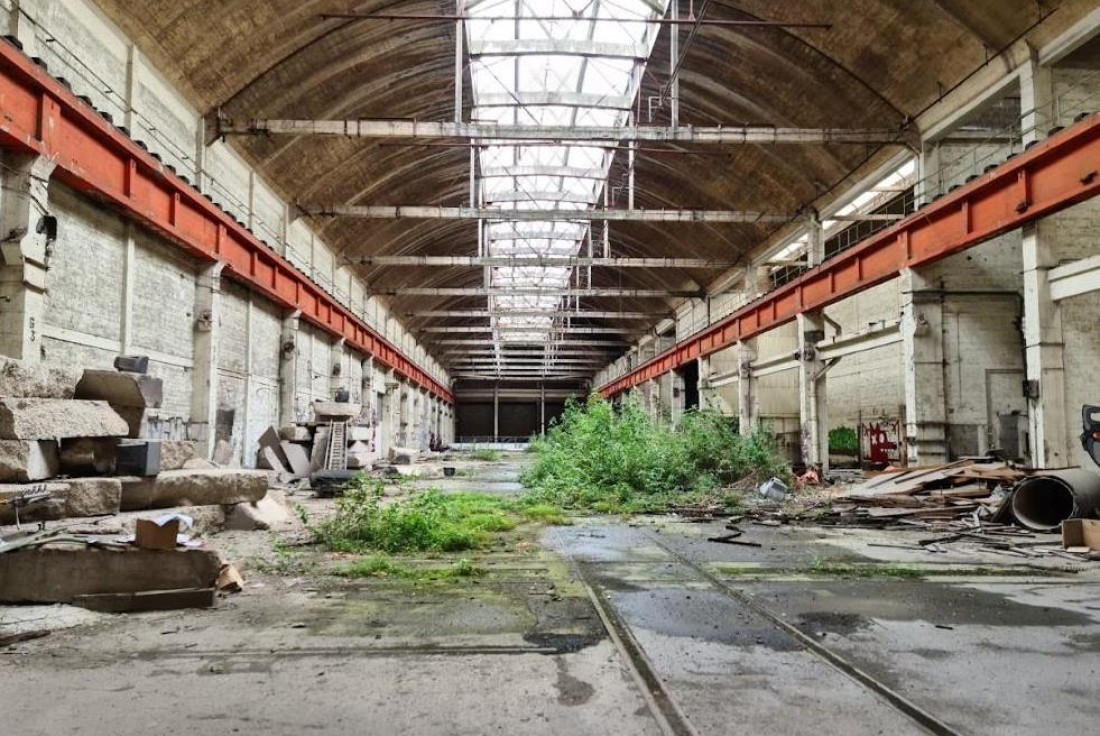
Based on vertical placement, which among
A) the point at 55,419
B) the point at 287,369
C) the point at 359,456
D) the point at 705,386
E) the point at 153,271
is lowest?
the point at 359,456

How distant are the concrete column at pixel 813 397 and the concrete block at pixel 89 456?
14.7m

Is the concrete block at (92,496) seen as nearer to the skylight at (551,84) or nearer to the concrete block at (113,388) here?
the concrete block at (113,388)

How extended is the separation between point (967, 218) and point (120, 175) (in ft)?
42.4

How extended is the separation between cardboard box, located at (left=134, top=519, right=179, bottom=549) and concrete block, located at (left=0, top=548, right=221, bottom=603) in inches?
2.8

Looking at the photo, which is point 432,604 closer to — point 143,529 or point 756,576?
point 143,529

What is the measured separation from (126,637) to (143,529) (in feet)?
2.54

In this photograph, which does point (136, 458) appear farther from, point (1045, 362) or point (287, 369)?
point (1045, 362)

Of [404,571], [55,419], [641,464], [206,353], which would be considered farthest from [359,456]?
[404,571]

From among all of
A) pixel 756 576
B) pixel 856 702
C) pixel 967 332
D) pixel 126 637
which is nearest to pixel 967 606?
pixel 756 576

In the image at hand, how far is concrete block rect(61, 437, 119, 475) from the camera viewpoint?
5850 mm

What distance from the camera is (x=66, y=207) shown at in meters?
8.29

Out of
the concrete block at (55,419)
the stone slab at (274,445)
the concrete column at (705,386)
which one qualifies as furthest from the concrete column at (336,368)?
the concrete block at (55,419)

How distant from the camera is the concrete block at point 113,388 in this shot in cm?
631

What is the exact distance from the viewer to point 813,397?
16422mm
